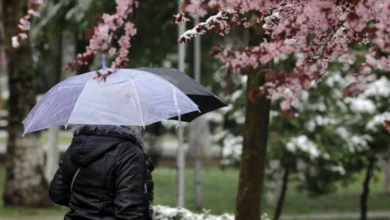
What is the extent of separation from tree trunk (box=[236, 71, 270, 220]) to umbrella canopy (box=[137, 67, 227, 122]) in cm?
124

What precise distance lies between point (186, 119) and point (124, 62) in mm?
985

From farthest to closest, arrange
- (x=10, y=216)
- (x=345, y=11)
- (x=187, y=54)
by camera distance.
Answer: (x=187, y=54)
(x=10, y=216)
(x=345, y=11)

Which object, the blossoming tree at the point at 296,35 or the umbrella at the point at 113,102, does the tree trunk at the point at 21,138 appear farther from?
the umbrella at the point at 113,102

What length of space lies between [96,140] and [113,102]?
0.38 metres

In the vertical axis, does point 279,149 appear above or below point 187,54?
below

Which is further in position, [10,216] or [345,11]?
[10,216]

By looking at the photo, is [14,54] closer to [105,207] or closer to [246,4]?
[105,207]

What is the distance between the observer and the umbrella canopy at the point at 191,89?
19.0ft

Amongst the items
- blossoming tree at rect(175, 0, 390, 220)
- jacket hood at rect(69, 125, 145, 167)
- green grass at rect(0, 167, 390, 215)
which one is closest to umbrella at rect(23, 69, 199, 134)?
jacket hood at rect(69, 125, 145, 167)

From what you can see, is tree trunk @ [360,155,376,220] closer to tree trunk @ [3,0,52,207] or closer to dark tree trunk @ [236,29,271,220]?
tree trunk @ [3,0,52,207]

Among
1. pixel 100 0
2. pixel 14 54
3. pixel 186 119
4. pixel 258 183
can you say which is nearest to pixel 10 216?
pixel 14 54

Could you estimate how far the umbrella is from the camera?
487 centimetres

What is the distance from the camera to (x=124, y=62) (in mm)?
5422

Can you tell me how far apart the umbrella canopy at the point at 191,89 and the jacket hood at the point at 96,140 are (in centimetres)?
99
